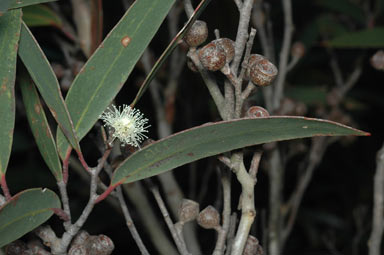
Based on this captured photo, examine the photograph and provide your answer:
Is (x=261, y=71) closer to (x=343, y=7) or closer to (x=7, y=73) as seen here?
(x=7, y=73)

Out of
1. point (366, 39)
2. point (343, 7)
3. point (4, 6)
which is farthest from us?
point (343, 7)

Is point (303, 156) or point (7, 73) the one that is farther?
point (303, 156)

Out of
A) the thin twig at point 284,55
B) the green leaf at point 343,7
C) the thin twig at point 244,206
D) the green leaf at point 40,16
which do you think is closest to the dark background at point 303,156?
the green leaf at point 343,7

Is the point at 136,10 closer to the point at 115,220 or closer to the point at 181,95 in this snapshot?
the point at 181,95

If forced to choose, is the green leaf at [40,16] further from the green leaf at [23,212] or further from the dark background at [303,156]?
the green leaf at [23,212]

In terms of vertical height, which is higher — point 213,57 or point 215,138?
point 213,57

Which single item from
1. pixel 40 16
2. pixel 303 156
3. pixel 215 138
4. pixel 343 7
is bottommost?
pixel 215 138

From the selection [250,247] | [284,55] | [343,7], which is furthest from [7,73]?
[343,7]

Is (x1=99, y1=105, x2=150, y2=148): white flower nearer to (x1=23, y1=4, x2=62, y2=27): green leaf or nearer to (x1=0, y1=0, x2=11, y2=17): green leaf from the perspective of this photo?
(x1=0, y1=0, x2=11, y2=17): green leaf
